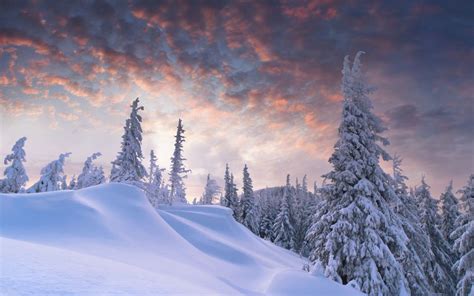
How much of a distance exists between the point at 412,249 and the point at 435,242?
47.4ft

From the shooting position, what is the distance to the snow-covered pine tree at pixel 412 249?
16.9 metres

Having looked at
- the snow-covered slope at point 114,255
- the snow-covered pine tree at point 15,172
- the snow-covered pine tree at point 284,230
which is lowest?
the snow-covered pine tree at point 284,230

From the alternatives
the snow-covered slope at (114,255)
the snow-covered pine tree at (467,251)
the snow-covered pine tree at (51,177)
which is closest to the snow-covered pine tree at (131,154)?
the snow-covered pine tree at (51,177)

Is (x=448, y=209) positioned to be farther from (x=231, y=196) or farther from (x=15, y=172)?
(x=15, y=172)

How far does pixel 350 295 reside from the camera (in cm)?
930

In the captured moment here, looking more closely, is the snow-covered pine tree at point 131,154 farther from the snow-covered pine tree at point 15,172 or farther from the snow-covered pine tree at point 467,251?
the snow-covered pine tree at point 467,251

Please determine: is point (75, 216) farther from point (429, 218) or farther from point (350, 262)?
point (429, 218)

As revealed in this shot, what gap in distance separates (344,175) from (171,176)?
35.3 meters

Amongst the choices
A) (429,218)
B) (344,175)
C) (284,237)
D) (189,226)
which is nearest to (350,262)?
(344,175)

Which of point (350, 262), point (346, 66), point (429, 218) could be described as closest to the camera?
point (350, 262)

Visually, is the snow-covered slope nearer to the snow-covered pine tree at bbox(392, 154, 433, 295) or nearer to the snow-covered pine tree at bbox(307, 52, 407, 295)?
the snow-covered pine tree at bbox(307, 52, 407, 295)

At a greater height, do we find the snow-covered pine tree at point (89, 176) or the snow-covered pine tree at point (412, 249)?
the snow-covered pine tree at point (89, 176)

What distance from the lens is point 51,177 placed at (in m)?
34.0

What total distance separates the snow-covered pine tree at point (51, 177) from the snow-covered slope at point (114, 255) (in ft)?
70.7
